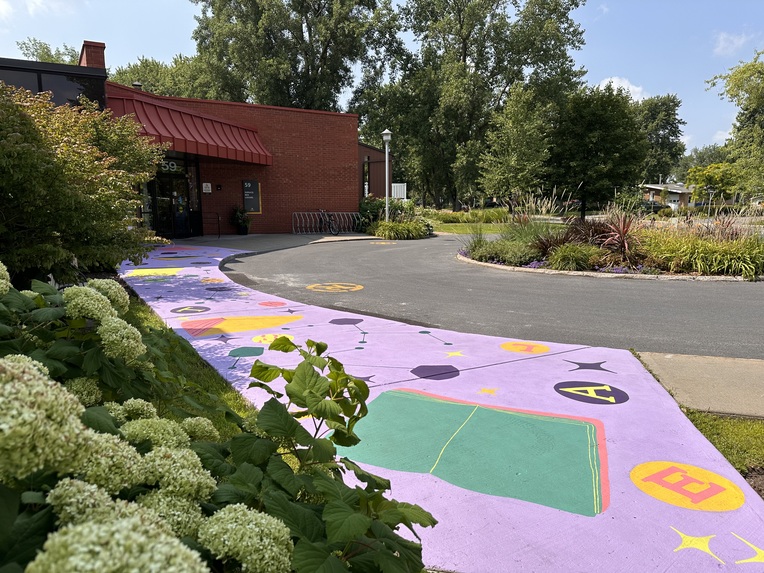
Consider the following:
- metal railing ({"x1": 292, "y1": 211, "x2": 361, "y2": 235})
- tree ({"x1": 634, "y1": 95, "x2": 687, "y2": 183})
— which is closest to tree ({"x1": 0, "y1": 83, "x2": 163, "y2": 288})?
metal railing ({"x1": 292, "y1": 211, "x2": 361, "y2": 235})

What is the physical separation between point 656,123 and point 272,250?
94.5 meters

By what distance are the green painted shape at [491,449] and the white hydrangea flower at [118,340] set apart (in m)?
1.96

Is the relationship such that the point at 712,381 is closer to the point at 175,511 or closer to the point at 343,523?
the point at 343,523

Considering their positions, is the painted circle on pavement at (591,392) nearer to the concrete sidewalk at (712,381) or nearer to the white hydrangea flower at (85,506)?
the concrete sidewalk at (712,381)

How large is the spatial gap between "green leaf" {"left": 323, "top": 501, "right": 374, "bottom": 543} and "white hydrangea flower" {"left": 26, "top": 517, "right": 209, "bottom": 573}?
0.55 meters

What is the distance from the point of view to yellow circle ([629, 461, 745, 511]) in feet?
9.54

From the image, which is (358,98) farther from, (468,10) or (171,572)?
(171,572)

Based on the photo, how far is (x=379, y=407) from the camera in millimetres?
4254

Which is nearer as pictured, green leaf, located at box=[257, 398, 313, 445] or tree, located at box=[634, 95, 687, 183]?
green leaf, located at box=[257, 398, 313, 445]

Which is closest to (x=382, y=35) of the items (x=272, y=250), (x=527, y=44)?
(x=527, y=44)

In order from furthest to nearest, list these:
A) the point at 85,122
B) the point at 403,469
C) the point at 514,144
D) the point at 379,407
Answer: the point at 514,144
the point at 85,122
the point at 379,407
the point at 403,469

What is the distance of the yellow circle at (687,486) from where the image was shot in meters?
2.91

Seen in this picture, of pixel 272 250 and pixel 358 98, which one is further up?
pixel 358 98

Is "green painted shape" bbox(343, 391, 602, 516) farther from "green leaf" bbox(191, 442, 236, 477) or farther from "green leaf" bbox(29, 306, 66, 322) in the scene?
"green leaf" bbox(29, 306, 66, 322)
